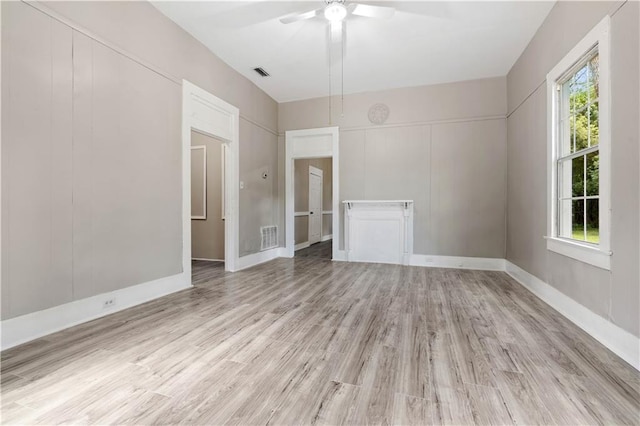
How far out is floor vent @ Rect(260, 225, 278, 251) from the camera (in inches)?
214

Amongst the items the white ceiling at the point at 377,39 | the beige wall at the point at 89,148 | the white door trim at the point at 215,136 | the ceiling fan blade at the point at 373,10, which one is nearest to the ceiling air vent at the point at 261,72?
the white ceiling at the point at 377,39

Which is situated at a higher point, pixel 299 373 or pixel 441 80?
pixel 441 80

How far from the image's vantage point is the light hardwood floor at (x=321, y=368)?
1389 millimetres

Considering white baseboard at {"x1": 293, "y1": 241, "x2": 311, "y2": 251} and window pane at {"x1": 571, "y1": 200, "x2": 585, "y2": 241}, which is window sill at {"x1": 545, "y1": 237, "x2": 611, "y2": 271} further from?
white baseboard at {"x1": 293, "y1": 241, "x2": 311, "y2": 251}

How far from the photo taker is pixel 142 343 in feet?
6.93

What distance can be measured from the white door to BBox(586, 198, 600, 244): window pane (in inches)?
233

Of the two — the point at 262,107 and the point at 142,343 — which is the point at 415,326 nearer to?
the point at 142,343

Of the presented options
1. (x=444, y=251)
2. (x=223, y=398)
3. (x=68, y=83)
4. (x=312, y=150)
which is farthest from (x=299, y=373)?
(x=312, y=150)

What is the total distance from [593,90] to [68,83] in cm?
446

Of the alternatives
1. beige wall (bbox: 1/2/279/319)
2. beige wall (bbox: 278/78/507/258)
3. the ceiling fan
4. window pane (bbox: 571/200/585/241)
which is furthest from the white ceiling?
window pane (bbox: 571/200/585/241)

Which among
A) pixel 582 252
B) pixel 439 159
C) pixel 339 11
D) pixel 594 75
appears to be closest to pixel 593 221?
pixel 582 252

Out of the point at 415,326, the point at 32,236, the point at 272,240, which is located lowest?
the point at 415,326

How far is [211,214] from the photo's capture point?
5492 millimetres

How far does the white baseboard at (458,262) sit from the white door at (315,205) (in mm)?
3387
